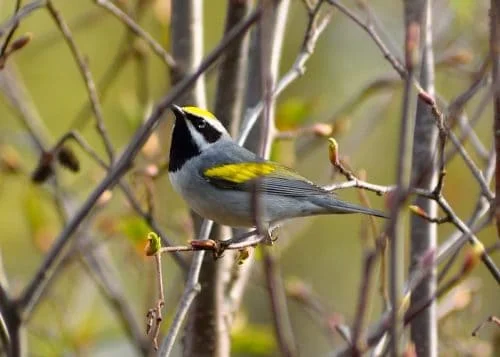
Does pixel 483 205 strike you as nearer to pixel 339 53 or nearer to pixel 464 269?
pixel 464 269

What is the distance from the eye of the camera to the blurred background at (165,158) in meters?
4.39

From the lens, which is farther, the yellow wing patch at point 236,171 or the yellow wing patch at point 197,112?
the yellow wing patch at point 197,112

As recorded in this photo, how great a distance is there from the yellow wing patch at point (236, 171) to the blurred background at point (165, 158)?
0.47 metres

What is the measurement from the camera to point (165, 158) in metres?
4.45

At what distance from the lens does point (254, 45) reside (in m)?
3.66

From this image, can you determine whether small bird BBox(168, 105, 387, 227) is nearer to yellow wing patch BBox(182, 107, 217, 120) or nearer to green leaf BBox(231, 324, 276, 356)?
yellow wing patch BBox(182, 107, 217, 120)

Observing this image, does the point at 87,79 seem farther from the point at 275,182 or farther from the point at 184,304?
the point at 184,304

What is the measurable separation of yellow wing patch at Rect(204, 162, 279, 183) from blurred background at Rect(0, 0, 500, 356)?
0.47m

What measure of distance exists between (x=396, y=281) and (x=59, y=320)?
3.20 metres

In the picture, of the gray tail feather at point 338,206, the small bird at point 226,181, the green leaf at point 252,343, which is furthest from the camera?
the green leaf at point 252,343

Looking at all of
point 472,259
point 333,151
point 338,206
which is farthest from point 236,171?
point 472,259

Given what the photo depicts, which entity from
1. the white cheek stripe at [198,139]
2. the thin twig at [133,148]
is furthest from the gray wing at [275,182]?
the thin twig at [133,148]

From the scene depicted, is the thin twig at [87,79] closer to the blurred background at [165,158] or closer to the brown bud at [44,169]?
the brown bud at [44,169]

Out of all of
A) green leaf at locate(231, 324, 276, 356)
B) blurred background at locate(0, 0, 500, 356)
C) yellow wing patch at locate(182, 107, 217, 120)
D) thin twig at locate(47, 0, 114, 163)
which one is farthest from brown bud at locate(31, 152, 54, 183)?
green leaf at locate(231, 324, 276, 356)
